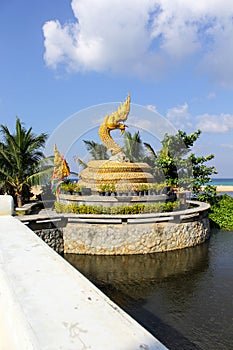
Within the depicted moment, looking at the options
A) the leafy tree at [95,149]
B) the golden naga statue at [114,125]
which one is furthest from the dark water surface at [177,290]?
the leafy tree at [95,149]

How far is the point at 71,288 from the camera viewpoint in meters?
2.06

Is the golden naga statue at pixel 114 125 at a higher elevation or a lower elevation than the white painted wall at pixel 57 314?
higher

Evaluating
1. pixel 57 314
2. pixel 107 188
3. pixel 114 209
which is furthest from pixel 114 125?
pixel 57 314

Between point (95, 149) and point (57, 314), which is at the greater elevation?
point (95, 149)

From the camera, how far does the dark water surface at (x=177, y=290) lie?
562 cm

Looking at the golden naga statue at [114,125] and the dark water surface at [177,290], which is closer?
the dark water surface at [177,290]

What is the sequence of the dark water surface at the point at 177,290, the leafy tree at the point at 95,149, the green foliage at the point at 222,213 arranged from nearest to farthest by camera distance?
the dark water surface at the point at 177,290
the green foliage at the point at 222,213
the leafy tree at the point at 95,149

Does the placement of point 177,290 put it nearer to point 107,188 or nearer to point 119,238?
point 119,238

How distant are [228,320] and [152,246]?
4738 mm

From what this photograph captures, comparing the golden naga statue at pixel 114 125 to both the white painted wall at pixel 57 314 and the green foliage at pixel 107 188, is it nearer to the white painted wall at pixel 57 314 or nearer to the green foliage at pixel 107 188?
the green foliage at pixel 107 188

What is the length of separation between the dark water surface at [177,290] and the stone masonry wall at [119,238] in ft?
0.99

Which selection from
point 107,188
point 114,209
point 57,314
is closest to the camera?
point 57,314

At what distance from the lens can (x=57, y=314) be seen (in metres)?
1.71

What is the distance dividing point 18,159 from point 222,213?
36.2 feet
